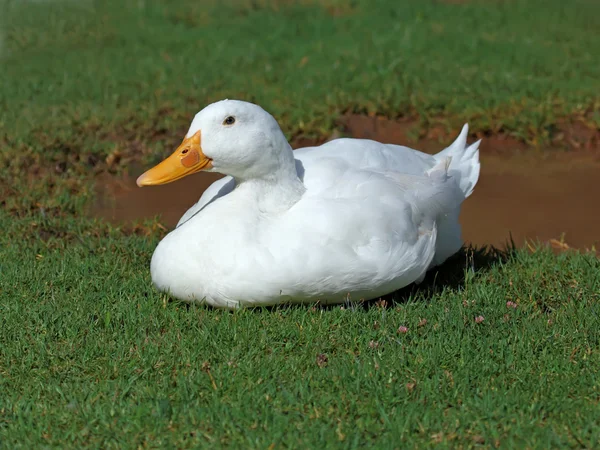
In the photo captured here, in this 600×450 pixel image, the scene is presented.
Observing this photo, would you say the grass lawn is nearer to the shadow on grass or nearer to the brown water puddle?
the shadow on grass

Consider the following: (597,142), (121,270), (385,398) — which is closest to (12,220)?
(121,270)

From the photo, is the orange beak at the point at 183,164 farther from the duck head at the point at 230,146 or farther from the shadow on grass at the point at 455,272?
the shadow on grass at the point at 455,272

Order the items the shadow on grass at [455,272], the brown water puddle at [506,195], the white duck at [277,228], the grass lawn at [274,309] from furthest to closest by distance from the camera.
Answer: the brown water puddle at [506,195], the shadow on grass at [455,272], the white duck at [277,228], the grass lawn at [274,309]

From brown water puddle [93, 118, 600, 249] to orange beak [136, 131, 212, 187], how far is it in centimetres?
164

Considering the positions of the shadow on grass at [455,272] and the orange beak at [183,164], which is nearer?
the orange beak at [183,164]

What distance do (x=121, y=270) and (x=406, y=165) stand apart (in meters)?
1.57

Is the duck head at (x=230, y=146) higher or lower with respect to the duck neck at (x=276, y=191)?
higher

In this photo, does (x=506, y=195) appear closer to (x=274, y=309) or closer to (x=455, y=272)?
(x=455, y=272)

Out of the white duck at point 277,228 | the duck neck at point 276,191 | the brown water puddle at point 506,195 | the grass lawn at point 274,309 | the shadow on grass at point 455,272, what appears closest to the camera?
the grass lawn at point 274,309

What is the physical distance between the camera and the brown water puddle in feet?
19.6

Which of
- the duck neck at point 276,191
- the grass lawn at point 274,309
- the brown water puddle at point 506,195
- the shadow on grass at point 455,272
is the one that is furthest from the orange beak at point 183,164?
the brown water puddle at point 506,195

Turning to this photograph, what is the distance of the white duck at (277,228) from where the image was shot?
419cm

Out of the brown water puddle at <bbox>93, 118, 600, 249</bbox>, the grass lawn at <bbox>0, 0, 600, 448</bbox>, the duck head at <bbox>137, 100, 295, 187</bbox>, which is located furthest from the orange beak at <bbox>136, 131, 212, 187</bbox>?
the brown water puddle at <bbox>93, 118, 600, 249</bbox>

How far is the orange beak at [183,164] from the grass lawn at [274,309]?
22.6 inches
